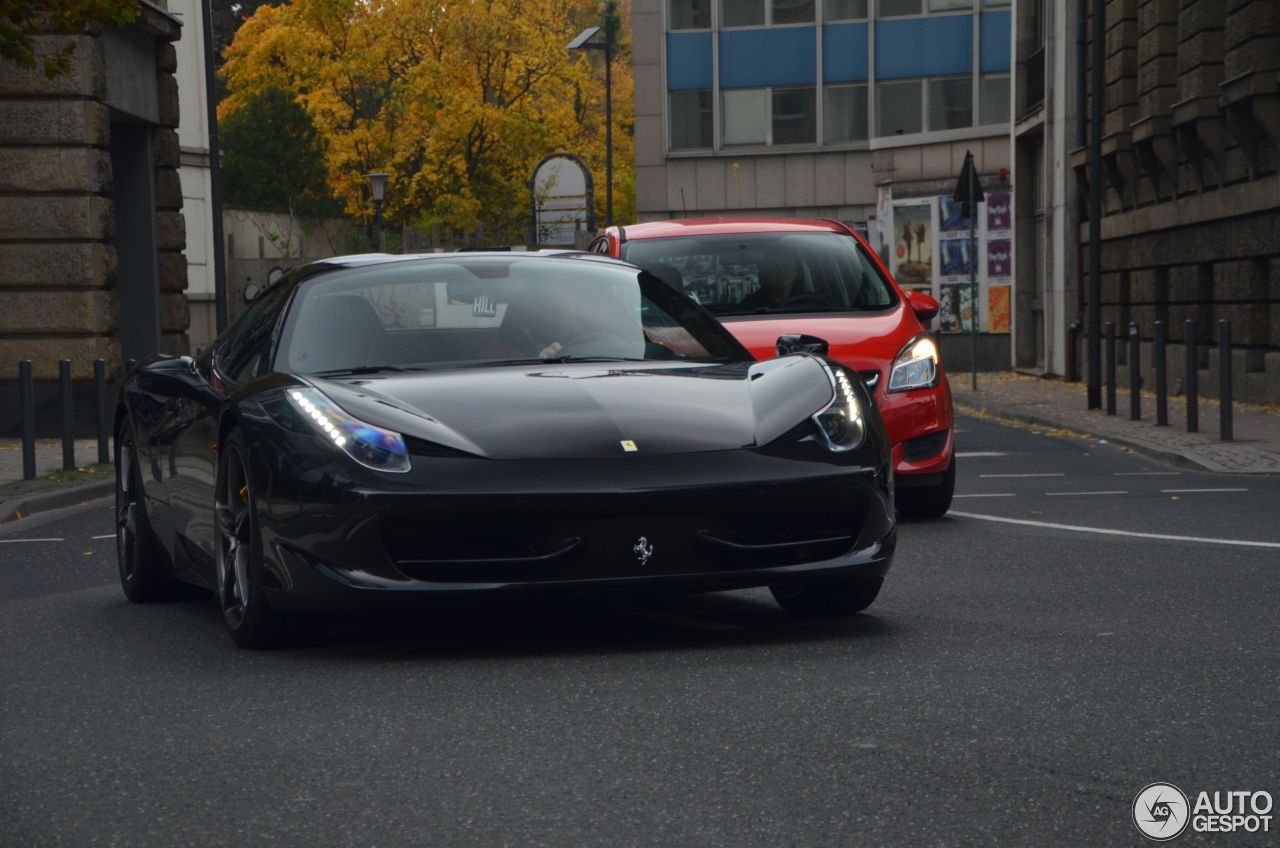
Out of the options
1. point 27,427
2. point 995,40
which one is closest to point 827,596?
point 27,427

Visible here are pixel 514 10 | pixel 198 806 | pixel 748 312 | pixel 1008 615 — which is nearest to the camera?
pixel 198 806

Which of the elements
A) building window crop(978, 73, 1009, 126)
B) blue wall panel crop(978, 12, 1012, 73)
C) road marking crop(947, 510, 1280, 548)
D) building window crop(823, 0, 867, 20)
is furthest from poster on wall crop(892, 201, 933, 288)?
road marking crop(947, 510, 1280, 548)

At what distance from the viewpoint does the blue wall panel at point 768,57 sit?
55.5m

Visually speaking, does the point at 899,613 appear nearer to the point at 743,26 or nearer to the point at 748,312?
the point at 748,312

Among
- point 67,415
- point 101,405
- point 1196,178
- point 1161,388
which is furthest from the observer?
point 1196,178

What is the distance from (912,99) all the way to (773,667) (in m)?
50.8

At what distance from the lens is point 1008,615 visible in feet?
22.7

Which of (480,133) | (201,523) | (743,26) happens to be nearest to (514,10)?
(480,133)

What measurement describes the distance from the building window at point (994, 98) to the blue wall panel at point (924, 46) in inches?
25.0

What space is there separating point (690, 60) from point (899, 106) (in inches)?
221

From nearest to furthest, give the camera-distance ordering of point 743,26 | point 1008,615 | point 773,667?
point 773,667 → point 1008,615 → point 743,26

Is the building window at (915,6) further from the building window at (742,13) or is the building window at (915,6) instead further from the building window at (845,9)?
the building window at (742,13)

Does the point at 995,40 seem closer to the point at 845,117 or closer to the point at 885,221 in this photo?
the point at 845,117

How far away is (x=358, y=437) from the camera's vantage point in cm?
613
